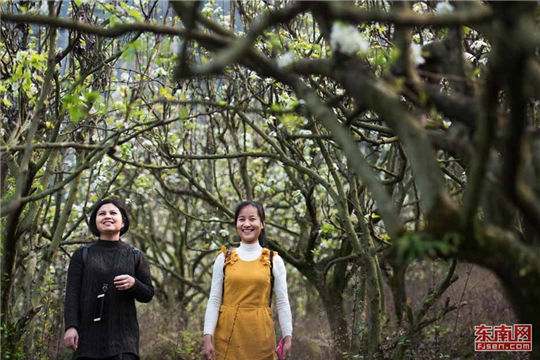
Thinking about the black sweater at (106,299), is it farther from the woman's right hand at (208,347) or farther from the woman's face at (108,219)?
the woman's right hand at (208,347)

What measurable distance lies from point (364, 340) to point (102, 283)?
3.22 meters

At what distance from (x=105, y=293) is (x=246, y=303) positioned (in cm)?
101

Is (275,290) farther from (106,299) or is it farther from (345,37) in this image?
(345,37)

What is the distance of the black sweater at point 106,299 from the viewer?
15.9 ft

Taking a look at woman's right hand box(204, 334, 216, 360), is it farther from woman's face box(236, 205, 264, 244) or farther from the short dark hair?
the short dark hair

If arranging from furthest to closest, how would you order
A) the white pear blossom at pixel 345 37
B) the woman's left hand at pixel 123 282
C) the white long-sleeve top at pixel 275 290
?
1. the white long-sleeve top at pixel 275 290
2. the woman's left hand at pixel 123 282
3. the white pear blossom at pixel 345 37

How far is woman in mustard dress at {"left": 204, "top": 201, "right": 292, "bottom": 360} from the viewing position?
16.3 ft

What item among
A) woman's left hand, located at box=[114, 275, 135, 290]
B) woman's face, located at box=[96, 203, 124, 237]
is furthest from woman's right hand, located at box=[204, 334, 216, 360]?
woman's face, located at box=[96, 203, 124, 237]

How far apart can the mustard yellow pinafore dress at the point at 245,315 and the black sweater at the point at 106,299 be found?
599 millimetres

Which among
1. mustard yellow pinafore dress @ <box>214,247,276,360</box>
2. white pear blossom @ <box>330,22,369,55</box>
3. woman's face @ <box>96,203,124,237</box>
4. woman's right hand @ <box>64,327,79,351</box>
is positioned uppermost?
white pear blossom @ <box>330,22,369,55</box>

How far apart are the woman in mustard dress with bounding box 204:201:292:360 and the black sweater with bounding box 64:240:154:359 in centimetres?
54

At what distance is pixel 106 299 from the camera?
16.3 feet

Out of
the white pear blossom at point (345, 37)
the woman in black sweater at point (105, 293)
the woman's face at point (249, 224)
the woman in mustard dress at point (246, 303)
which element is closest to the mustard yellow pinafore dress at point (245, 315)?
the woman in mustard dress at point (246, 303)

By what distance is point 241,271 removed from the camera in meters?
5.02
